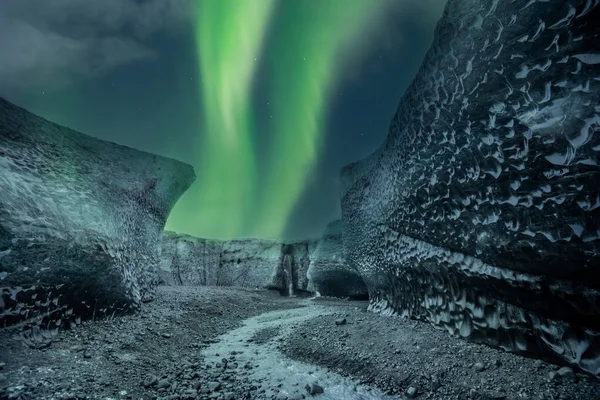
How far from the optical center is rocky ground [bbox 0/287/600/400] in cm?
219

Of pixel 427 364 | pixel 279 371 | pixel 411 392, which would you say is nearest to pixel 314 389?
pixel 279 371

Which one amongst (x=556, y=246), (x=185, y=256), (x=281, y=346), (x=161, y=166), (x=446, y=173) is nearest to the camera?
(x=556, y=246)

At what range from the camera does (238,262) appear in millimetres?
15641

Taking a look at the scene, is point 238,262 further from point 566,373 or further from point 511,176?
point 566,373

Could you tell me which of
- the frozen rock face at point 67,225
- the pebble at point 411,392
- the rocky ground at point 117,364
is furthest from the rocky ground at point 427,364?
the frozen rock face at point 67,225

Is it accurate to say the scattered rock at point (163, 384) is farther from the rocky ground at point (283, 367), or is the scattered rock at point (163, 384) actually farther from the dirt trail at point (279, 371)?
the dirt trail at point (279, 371)

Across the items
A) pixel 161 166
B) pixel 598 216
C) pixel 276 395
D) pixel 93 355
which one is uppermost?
pixel 161 166

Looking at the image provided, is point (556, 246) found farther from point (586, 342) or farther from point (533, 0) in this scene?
point (533, 0)

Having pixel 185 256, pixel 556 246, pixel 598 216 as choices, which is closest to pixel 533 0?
pixel 598 216

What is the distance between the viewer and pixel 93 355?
2957 mm

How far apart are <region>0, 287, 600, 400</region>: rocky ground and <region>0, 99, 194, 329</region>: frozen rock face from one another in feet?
1.19

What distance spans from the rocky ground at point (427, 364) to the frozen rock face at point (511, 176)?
7.1 inches

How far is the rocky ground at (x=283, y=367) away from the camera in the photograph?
219 centimetres

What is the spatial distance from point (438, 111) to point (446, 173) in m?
0.67
